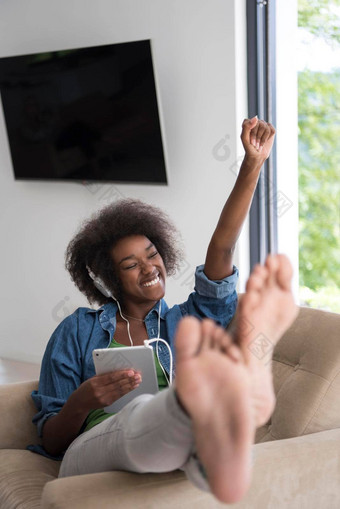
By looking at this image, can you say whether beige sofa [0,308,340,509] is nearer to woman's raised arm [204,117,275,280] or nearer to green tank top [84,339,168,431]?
green tank top [84,339,168,431]

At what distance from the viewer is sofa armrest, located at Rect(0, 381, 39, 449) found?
2086mm

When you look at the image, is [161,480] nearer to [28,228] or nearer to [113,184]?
[113,184]

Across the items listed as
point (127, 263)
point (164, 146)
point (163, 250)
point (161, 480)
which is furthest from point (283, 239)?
point (161, 480)

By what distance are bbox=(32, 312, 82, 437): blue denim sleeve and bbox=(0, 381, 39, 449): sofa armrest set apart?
3.6 inches

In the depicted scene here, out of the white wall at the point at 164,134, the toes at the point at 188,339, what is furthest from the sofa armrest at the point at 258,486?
the white wall at the point at 164,134

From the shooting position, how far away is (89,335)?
6.60 ft

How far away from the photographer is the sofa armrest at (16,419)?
2.09m

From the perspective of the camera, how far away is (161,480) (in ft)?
4.79

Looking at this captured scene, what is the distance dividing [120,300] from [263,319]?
0.82 meters

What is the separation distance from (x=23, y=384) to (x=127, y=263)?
49 centimetres

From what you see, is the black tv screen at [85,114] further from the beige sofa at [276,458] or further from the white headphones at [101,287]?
the beige sofa at [276,458]

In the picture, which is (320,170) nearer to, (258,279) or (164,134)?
(164,134)

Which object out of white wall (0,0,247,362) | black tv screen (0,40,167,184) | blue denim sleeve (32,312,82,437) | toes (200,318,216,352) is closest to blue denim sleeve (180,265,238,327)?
blue denim sleeve (32,312,82,437)

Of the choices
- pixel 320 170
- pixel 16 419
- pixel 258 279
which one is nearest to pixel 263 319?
pixel 258 279
